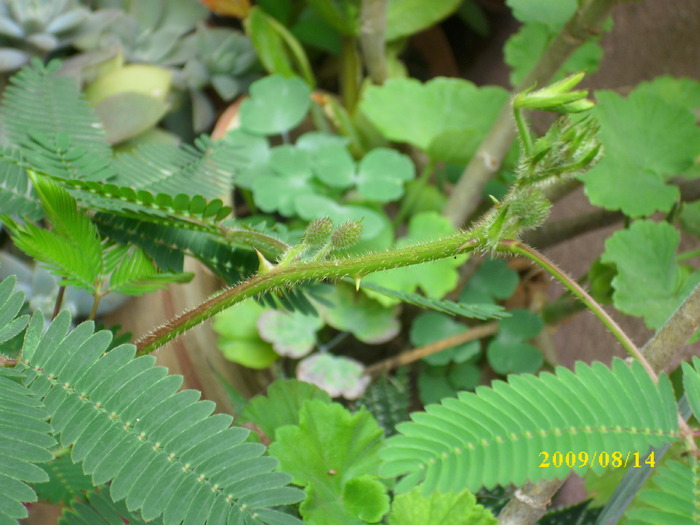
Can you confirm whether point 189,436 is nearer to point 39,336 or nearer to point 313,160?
point 39,336

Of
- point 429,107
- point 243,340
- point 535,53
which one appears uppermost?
point 535,53

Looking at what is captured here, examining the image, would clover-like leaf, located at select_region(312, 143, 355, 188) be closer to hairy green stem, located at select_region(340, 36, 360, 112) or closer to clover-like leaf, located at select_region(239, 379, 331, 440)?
hairy green stem, located at select_region(340, 36, 360, 112)

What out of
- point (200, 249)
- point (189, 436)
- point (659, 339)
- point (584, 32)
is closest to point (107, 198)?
point (200, 249)

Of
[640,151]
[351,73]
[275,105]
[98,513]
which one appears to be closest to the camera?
[98,513]

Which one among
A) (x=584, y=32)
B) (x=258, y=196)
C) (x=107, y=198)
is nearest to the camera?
(x=107, y=198)

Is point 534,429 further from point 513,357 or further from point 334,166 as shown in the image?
point 334,166
